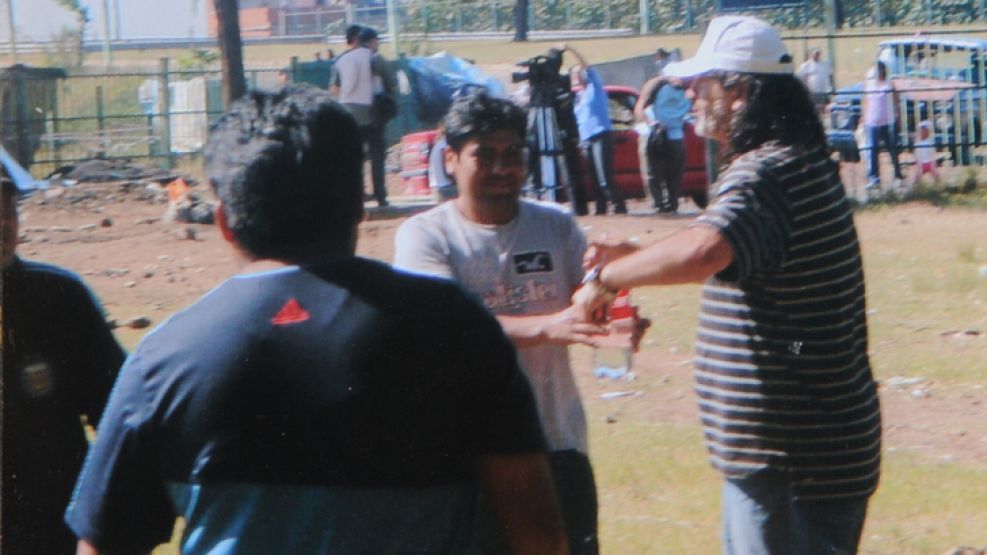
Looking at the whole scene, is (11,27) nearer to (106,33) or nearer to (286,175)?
(106,33)

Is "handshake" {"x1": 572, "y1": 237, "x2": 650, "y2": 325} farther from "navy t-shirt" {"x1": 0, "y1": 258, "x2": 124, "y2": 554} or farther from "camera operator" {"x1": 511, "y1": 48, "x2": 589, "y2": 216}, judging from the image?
"camera operator" {"x1": 511, "y1": 48, "x2": 589, "y2": 216}

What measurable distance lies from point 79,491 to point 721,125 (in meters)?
1.43

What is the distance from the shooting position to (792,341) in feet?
8.85

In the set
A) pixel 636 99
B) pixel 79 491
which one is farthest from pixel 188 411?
pixel 636 99

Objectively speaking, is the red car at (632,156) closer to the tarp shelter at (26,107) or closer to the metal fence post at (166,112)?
the metal fence post at (166,112)

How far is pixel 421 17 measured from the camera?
205 inches

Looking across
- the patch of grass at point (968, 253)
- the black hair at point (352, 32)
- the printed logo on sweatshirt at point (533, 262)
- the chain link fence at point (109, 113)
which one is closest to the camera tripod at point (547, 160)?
the patch of grass at point (968, 253)

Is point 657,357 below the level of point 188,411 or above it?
below

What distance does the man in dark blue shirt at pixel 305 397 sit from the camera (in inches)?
69.1

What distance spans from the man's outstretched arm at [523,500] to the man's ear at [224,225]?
42cm

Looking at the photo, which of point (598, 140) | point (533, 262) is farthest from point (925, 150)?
point (533, 262)

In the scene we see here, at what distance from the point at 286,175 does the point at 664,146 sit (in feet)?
34.1

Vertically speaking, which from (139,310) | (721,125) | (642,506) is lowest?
(642,506)

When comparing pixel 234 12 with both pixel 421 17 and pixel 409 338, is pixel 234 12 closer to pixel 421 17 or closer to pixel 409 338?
pixel 421 17
